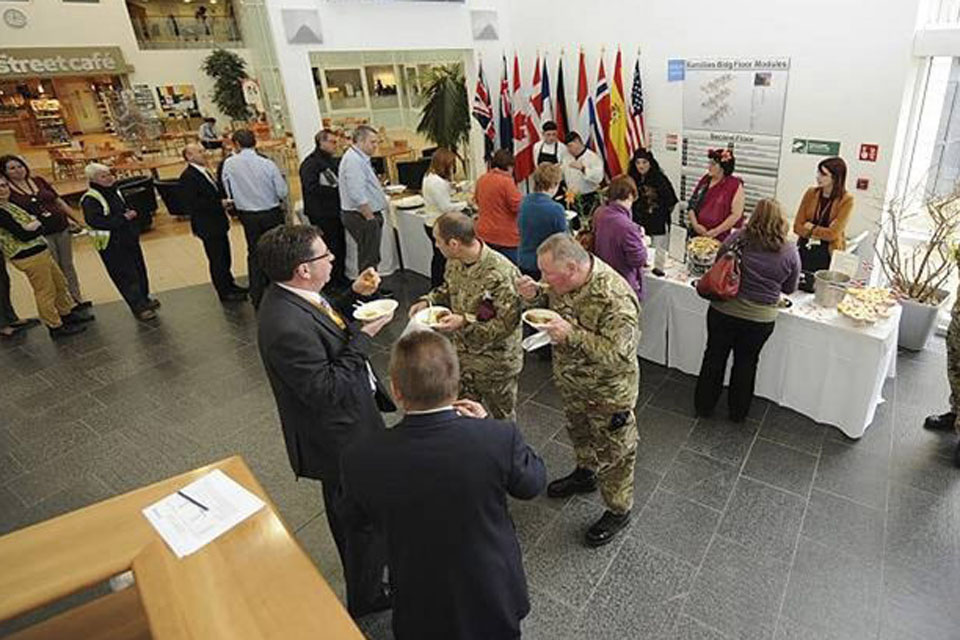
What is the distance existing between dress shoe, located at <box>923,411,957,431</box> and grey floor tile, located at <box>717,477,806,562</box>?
3.83 ft

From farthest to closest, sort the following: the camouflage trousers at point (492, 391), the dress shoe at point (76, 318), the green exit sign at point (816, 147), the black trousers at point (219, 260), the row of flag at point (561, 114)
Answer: the row of flag at point (561, 114) → the black trousers at point (219, 260) → the dress shoe at point (76, 318) → the green exit sign at point (816, 147) → the camouflage trousers at point (492, 391)

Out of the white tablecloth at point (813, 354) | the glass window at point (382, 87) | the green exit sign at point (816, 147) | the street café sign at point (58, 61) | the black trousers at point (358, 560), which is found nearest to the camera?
the black trousers at point (358, 560)

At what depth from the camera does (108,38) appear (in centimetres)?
1421

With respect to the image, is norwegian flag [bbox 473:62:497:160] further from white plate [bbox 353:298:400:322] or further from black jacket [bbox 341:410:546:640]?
black jacket [bbox 341:410:546:640]

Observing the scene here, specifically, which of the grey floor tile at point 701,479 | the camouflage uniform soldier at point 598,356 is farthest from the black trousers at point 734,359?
the camouflage uniform soldier at point 598,356

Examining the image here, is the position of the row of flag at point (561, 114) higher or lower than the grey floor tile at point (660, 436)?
higher

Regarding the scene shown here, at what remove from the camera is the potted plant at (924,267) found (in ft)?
12.6

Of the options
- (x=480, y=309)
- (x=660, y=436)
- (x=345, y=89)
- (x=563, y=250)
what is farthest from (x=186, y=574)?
(x=345, y=89)

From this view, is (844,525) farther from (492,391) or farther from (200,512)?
(200,512)

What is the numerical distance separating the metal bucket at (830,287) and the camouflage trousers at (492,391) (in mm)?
1959

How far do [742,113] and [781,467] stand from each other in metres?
3.44

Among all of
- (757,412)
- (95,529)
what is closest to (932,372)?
(757,412)

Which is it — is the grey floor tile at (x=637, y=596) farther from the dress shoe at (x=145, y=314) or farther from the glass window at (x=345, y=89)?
the glass window at (x=345, y=89)

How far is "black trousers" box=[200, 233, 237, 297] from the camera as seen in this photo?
18.5 ft
